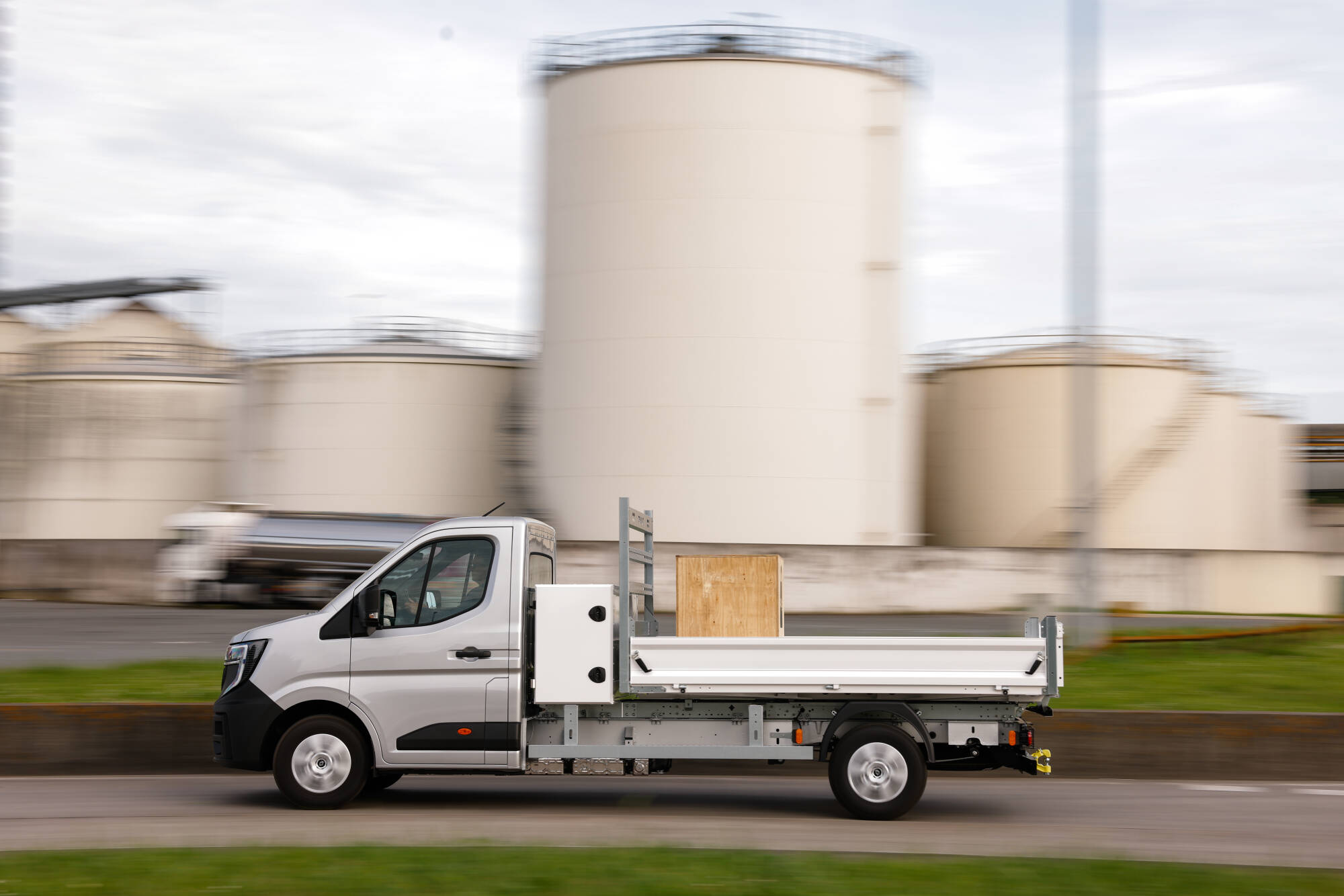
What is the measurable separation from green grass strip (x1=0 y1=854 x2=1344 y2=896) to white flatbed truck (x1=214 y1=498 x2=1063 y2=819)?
2.04 metres

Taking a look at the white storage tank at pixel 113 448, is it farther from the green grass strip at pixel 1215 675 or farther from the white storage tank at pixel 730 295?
the green grass strip at pixel 1215 675

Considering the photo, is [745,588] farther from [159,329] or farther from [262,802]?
[159,329]

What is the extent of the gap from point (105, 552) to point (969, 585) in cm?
2034

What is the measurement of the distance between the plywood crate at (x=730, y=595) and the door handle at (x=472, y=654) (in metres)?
1.50

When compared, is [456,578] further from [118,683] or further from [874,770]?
[118,683]

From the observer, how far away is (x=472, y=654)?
9.91 metres

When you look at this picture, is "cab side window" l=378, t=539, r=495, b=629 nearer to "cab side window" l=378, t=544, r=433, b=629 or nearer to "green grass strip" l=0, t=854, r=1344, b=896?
"cab side window" l=378, t=544, r=433, b=629

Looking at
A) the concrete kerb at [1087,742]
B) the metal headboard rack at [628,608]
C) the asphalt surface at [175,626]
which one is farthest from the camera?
the asphalt surface at [175,626]

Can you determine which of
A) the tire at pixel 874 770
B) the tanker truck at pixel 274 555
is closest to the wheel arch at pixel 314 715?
the tire at pixel 874 770

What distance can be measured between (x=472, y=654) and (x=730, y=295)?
1825cm

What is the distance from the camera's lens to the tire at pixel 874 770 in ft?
31.7

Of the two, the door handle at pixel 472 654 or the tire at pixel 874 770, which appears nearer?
the tire at pixel 874 770

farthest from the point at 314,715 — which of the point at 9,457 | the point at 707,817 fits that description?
the point at 9,457

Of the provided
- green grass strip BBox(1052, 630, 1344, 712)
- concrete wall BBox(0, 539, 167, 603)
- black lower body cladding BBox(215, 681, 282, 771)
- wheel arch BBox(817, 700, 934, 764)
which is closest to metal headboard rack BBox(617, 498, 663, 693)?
wheel arch BBox(817, 700, 934, 764)
